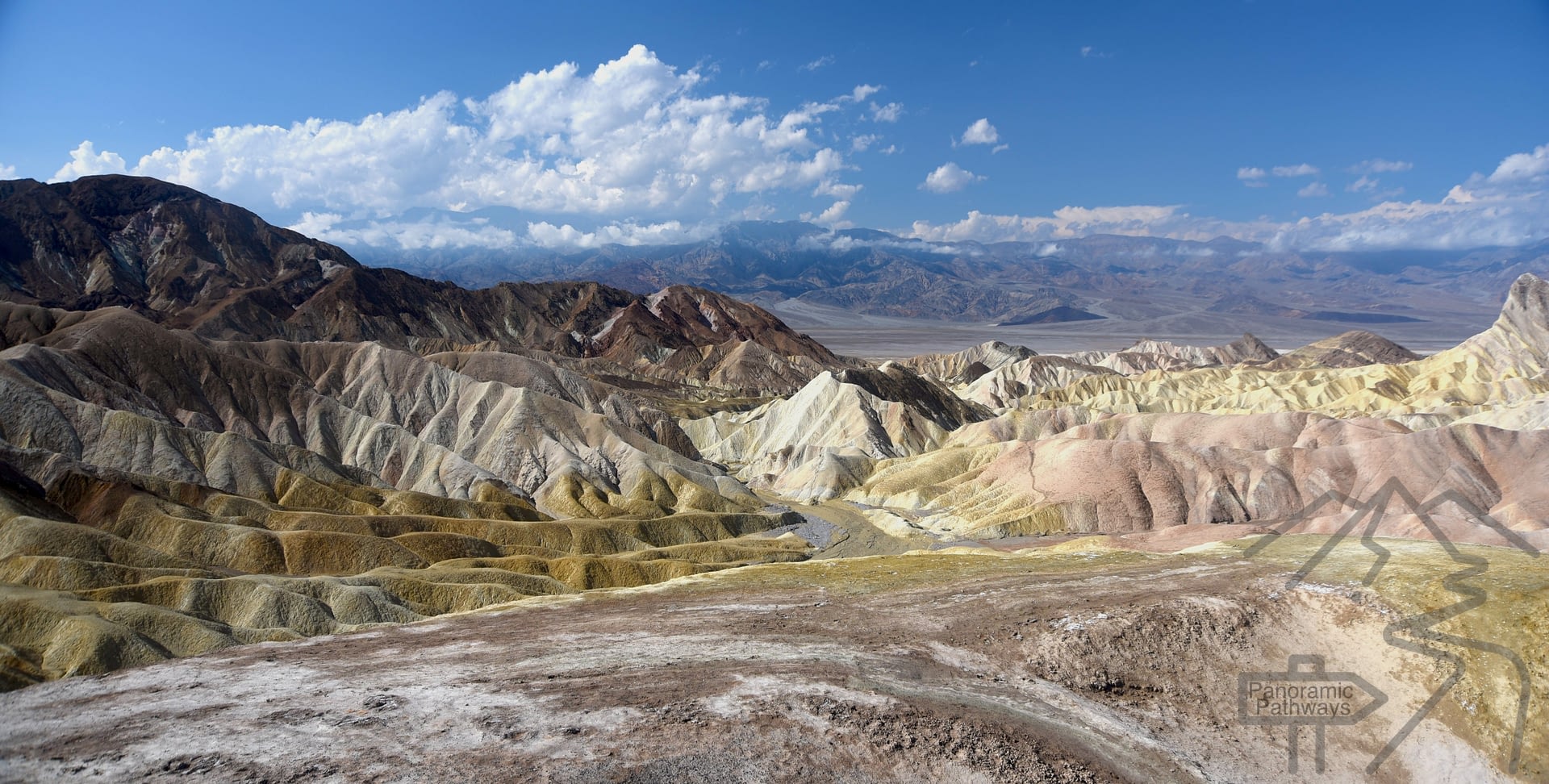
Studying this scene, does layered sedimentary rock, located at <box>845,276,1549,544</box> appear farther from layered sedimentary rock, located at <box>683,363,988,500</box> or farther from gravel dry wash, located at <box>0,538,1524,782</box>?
gravel dry wash, located at <box>0,538,1524,782</box>

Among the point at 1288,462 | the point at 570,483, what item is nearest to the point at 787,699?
the point at 1288,462

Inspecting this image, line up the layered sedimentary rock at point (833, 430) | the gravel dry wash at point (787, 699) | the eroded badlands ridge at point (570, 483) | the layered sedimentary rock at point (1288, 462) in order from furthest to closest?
the layered sedimentary rock at point (833, 430)
the layered sedimentary rock at point (1288, 462)
the eroded badlands ridge at point (570, 483)
the gravel dry wash at point (787, 699)

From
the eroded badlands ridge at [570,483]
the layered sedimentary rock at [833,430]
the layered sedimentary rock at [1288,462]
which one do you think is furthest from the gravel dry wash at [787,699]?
the layered sedimentary rock at [833,430]

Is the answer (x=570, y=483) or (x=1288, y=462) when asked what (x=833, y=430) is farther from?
(x=1288, y=462)

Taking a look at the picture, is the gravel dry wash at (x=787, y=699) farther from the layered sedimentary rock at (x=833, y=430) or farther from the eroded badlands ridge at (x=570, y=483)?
the layered sedimentary rock at (x=833, y=430)

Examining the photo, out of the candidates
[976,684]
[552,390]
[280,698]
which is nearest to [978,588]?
[976,684]

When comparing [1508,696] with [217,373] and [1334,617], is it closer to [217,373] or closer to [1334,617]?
[1334,617]

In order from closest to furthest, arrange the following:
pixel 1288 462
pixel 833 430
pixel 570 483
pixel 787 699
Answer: pixel 787 699
pixel 1288 462
pixel 570 483
pixel 833 430

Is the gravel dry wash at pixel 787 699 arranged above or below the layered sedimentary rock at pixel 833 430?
above
